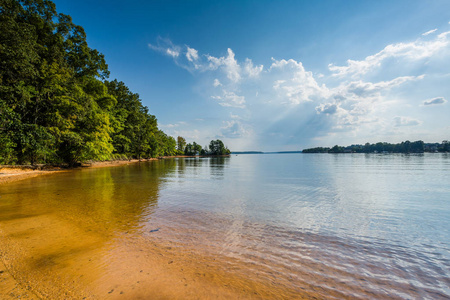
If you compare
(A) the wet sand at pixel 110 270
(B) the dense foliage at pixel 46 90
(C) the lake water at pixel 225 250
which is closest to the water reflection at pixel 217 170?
(C) the lake water at pixel 225 250

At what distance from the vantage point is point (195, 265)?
378 cm

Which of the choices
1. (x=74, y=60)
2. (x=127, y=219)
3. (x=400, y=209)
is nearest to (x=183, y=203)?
(x=127, y=219)

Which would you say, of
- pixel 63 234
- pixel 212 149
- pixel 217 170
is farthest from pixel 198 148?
pixel 63 234

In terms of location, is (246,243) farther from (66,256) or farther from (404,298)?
(66,256)

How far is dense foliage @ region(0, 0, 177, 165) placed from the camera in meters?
17.6

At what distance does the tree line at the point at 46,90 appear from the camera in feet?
57.7

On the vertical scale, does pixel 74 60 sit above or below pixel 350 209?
above

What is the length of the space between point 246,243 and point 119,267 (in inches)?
117

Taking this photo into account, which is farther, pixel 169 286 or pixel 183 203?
pixel 183 203

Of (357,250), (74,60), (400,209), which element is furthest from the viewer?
(74,60)

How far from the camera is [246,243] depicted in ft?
16.0

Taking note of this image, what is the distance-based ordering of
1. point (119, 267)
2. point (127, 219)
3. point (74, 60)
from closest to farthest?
point (119, 267) → point (127, 219) → point (74, 60)

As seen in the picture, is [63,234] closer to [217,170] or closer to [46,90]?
[217,170]

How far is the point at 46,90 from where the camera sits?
22078 mm
